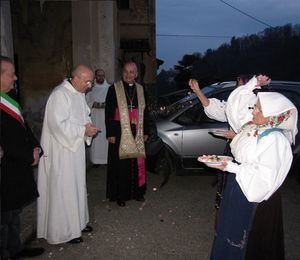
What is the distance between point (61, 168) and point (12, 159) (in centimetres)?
78

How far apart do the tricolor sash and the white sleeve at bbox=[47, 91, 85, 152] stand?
62 cm

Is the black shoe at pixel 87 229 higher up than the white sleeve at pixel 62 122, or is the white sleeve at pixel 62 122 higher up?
the white sleeve at pixel 62 122

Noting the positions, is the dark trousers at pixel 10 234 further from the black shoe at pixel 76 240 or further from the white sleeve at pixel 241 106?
the white sleeve at pixel 241 106

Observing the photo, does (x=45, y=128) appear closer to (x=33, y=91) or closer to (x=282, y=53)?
(x=33, y=91)

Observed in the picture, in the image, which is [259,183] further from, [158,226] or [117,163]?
[117,163]

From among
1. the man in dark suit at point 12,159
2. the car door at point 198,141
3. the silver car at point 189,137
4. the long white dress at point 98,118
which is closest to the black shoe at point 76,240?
the man in dark suit at point 12,159

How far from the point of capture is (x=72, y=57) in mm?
9758

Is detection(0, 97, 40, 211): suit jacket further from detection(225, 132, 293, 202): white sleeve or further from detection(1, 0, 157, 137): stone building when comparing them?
detection(1, 0, 157, 137): stone building

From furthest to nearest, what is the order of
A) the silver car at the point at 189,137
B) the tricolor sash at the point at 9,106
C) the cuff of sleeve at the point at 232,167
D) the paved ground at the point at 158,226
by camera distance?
the silver car at the point at 189,137, the paved ground at the point at 158,226, the tricolor sash at the point at 9,106, the cuff of sleeve at the point at 232,167

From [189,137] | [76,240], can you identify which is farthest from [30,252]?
[189,137]

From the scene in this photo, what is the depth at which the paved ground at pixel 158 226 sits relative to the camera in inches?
164

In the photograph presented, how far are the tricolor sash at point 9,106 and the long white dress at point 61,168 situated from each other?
0.64 meters

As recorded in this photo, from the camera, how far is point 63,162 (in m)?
4.11

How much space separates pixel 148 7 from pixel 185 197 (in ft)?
60.5
